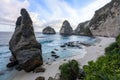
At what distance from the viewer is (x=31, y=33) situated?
143 ft

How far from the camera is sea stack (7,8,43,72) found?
35.9 m

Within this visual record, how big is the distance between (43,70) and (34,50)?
Result: 5.90 metres

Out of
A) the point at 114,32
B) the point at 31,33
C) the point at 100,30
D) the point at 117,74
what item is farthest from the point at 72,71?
the point at 100,30

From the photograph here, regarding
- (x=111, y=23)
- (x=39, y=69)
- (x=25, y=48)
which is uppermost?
(x=111, y=23)

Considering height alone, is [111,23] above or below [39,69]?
above

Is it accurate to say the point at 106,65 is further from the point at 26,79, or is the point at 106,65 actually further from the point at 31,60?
the point at 31,60

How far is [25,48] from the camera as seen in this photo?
39.1 m

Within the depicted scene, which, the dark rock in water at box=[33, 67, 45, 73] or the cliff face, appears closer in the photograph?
the dark rock in water at box=[33, 67, 45, 73]

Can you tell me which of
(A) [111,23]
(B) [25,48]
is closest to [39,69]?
(B) [25,48]

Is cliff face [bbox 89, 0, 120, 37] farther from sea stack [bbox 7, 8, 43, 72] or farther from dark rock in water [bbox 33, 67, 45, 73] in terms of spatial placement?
dark rock in water [bbox 33, 67, 45, 73]

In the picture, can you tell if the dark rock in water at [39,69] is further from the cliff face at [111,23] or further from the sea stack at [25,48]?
the cliff face at [111,23]

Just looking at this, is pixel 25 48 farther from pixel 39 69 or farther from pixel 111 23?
pixel 111 23

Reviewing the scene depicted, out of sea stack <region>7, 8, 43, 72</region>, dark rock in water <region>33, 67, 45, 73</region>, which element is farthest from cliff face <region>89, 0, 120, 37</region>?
dark rock in water <region>33, 67, 45, 73</region>

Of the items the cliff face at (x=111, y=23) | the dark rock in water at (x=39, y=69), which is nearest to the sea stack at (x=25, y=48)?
the dark rock in water at (x=39, y=69)
